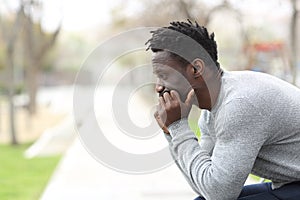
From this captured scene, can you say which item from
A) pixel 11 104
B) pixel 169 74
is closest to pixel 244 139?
pixel 169 74

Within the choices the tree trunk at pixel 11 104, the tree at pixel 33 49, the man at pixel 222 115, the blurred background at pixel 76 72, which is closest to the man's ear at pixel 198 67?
the man at pixel 222 115

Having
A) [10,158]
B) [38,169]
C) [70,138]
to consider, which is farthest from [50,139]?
[38,169]

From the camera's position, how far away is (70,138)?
348 inches

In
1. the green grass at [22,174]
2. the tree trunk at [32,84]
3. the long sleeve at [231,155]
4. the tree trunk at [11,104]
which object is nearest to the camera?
the long sleeve at [231,155]

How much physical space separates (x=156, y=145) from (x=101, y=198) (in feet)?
6.66

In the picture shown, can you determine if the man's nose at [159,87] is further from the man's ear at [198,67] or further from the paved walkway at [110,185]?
the paved walkway at [110,185]

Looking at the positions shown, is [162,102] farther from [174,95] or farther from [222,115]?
[222,115]

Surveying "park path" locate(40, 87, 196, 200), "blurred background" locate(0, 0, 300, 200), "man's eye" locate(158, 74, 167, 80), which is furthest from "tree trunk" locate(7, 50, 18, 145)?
"man's eye" locate(158, 74, 167, 80)

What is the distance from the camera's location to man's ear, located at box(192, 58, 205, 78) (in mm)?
1605

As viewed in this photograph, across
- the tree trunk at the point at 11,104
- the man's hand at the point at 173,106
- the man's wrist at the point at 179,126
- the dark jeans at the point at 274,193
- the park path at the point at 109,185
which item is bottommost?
the dark jeans at the point at 274,193

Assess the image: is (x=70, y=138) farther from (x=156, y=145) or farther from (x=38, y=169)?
(x=156, y=145)

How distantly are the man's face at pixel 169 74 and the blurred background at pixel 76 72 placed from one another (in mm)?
379

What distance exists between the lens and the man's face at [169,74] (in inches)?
63.7

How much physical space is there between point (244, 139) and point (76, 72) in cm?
177
